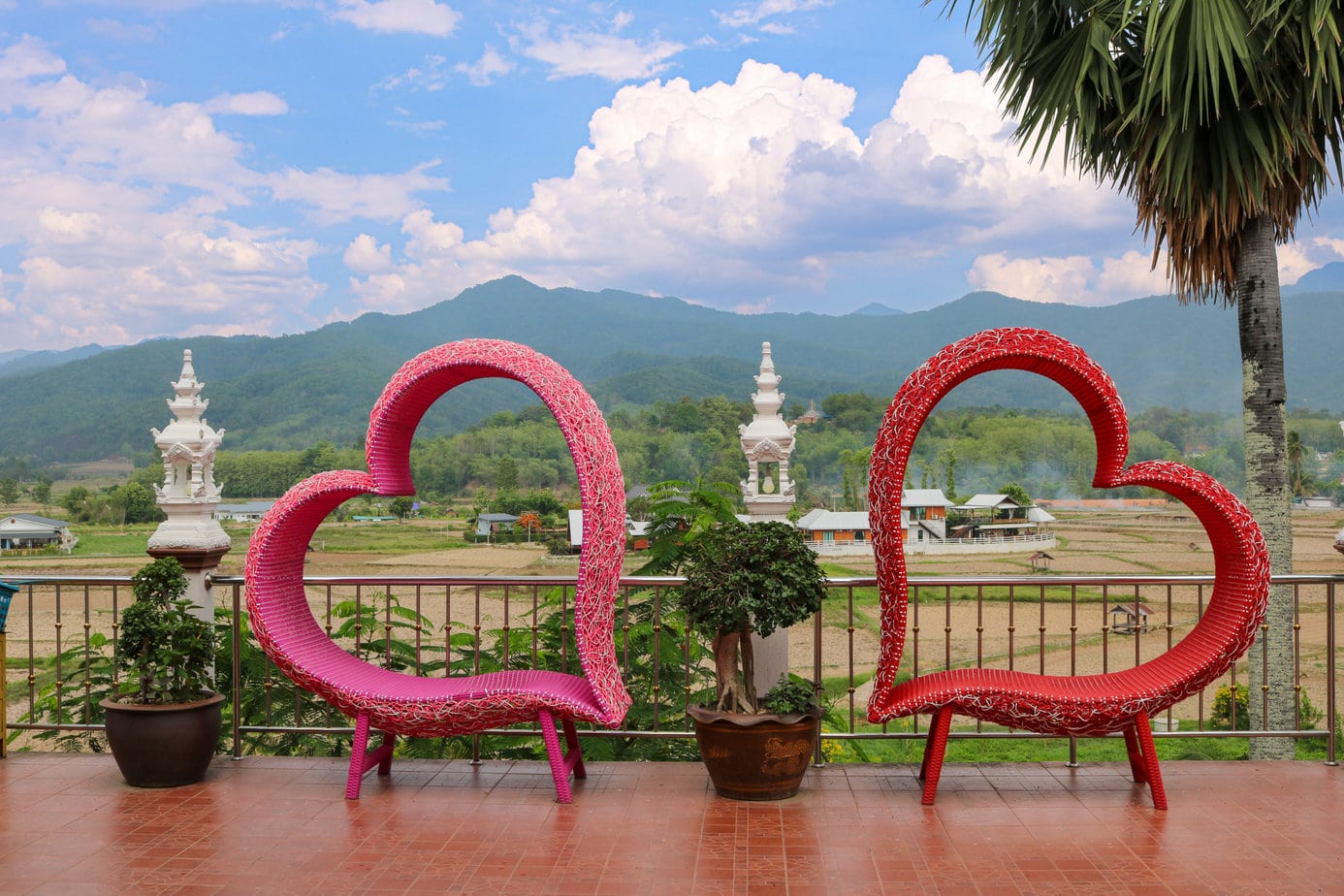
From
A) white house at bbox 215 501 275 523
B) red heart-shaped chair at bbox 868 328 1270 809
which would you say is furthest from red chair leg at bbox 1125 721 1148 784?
white house at bbox 215 501 275 523

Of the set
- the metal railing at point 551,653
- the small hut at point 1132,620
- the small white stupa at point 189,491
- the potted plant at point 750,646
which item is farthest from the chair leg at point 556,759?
the small hut at point 1132,620

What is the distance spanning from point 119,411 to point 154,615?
63.6m

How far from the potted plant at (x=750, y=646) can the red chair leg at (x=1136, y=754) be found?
148 centimetres

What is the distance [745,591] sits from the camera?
466 cm

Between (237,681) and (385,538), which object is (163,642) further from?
(385,538)

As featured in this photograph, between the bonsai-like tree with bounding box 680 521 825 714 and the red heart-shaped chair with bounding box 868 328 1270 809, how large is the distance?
0.39 metres

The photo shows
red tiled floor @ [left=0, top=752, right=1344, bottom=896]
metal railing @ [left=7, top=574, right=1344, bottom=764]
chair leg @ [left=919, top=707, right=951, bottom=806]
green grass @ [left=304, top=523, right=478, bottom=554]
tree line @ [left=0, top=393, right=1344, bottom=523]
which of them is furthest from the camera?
green grass @ [left=304, top=523, right=478, bottom=554]

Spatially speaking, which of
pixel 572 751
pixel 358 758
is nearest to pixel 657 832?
pixel 572 751

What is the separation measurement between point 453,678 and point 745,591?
1.48 meters

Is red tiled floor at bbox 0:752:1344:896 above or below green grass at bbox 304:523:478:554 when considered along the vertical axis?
above

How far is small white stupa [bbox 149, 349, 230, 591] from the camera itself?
5609mm

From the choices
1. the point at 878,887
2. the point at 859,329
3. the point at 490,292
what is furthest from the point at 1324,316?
the point at 878,887

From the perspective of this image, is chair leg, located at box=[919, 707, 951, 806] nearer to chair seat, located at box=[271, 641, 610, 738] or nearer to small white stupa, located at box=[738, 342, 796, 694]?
small white stupa, located at box=[738, 342, 796, 694]

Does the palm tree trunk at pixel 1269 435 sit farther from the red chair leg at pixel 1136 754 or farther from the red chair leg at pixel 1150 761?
the red chair leg at pixel 1150 761
